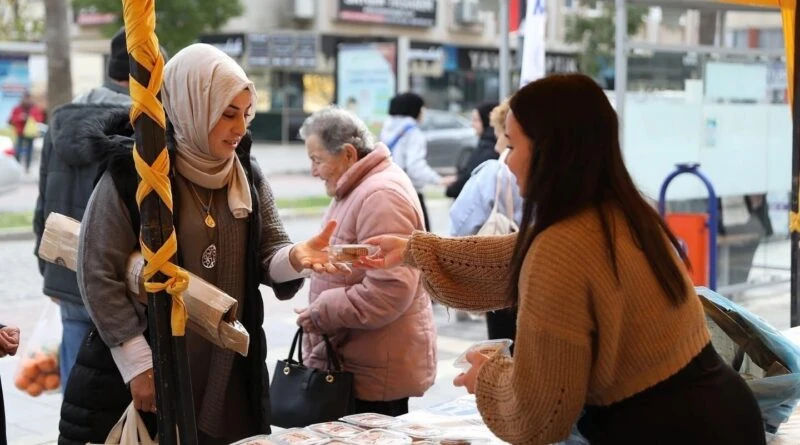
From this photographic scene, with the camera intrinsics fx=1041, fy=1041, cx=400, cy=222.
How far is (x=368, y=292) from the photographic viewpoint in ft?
13.0

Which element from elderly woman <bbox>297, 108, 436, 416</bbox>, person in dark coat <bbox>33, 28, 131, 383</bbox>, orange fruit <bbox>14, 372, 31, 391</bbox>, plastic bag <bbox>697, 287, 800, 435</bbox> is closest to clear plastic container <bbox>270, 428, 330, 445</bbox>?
elderly woman <bbox>297, 108, 436, 416</bbox>

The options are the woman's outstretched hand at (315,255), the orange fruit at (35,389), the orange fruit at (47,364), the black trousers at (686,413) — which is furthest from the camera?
the orange fruit at (35,389)

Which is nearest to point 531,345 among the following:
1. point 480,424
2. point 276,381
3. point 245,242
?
point 480,424

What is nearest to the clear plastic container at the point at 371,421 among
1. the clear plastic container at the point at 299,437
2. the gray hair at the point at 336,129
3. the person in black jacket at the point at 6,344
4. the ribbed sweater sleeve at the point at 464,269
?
the clear plastic container at the point at 299,437

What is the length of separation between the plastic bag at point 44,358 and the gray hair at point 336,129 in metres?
2.10

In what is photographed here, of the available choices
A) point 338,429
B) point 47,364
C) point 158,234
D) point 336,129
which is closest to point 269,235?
point 338,429

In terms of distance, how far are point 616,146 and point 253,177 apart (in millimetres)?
1339

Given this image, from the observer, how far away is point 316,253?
321cm

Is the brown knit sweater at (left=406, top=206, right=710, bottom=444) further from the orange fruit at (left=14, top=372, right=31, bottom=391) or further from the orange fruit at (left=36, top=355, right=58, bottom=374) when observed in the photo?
the orange fruit at (left=14, top=372, right=31, bottom=391)

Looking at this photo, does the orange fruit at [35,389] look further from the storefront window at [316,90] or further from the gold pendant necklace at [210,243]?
the storefront window at [316,90]

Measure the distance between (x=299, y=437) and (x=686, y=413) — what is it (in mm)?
1094

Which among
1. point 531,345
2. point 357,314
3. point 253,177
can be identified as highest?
point 253,177

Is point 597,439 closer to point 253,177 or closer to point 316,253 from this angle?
point 316,253

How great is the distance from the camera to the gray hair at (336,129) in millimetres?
4188
